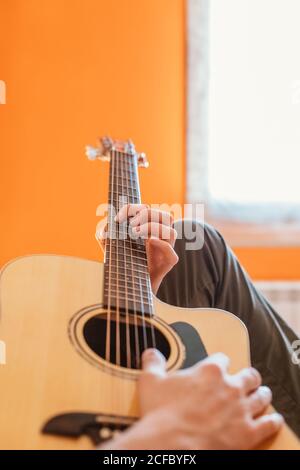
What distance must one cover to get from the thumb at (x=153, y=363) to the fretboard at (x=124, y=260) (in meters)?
0.13

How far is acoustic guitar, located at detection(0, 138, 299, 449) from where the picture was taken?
1.50 feet

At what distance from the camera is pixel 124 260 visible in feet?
2.56

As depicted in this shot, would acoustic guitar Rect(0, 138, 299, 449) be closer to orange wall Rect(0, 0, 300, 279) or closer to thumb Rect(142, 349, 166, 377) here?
thumb Rect(142, 349, 166, 377)

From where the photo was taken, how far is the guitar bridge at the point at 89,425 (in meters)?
0.44

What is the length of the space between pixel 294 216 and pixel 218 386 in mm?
1608

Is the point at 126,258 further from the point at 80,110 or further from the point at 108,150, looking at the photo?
the point at 80,110

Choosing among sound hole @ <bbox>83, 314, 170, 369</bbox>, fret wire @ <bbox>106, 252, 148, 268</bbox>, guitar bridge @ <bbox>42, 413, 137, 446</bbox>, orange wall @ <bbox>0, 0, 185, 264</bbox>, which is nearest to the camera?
guitar bridge @ <bbox>42, 413, 137, 446</bbox>

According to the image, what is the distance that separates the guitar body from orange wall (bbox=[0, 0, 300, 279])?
1153mm

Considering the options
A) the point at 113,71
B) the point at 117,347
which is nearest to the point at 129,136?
the point at 113,71

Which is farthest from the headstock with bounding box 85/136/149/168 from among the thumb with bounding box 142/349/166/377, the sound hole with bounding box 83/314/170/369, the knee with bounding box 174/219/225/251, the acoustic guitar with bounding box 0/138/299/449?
the thumb with bounding box 142/349/166/377

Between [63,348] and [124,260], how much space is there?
0.26m

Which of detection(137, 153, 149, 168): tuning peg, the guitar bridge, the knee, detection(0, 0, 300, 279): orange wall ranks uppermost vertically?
detection(0, 0, 300, 279): orange wall
